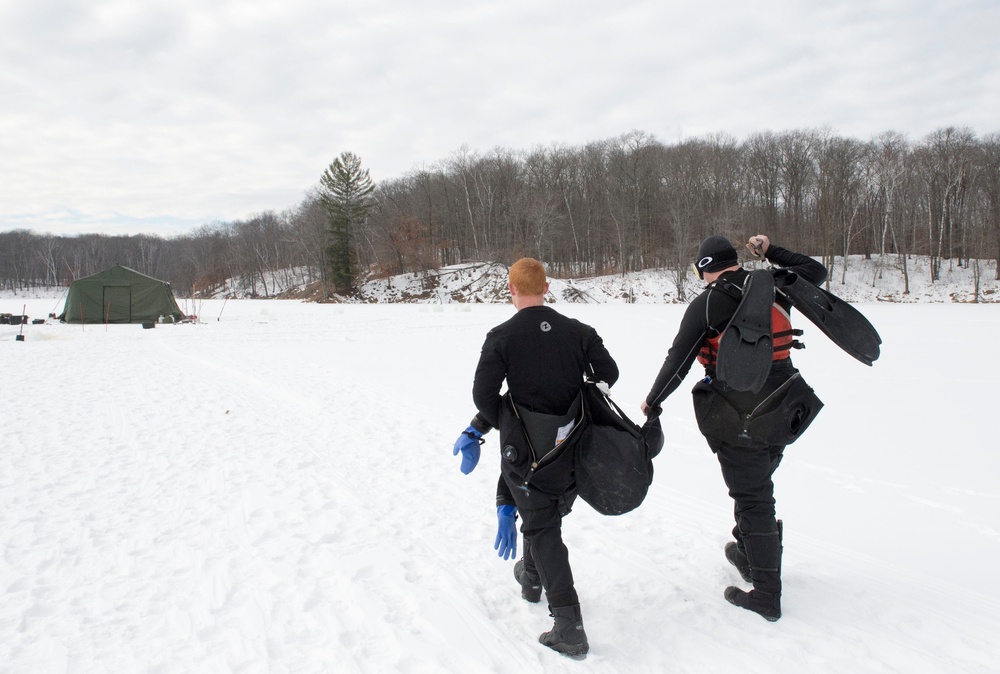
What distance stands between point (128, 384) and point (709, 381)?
11.2m

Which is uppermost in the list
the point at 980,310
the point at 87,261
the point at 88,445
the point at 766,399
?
the point at 87,261

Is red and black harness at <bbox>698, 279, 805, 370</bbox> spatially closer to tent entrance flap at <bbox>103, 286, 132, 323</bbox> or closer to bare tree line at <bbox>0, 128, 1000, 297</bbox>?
tent entrance flap at <bbox>103, 286, 132, 323</bbox>

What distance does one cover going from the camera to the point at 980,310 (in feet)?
74.9

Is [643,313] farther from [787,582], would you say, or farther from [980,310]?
[787,582]

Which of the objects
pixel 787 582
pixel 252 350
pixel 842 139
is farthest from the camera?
pixel 842 139

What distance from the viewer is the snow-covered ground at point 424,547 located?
276 cm

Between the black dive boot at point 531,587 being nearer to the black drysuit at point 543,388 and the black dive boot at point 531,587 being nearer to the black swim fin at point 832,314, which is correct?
the black drysuit at point 543,388

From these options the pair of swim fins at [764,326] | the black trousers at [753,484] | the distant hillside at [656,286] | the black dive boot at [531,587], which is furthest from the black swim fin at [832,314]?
the distant hillside at [656,286]

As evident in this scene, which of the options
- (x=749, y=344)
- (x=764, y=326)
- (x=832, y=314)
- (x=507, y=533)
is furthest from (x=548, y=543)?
(x=832, y=314)

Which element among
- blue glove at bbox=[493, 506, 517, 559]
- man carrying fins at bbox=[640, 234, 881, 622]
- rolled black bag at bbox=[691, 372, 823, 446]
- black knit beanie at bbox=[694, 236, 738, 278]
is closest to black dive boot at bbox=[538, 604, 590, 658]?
blue glove at bbox=[493, 506, 517, 559]

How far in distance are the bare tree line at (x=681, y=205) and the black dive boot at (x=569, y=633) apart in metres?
39.4

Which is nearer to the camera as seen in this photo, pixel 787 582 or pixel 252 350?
pixel 787 582

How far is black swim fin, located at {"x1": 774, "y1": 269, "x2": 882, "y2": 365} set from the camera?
296 cm

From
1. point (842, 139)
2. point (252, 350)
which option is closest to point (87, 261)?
point (252, 350)
